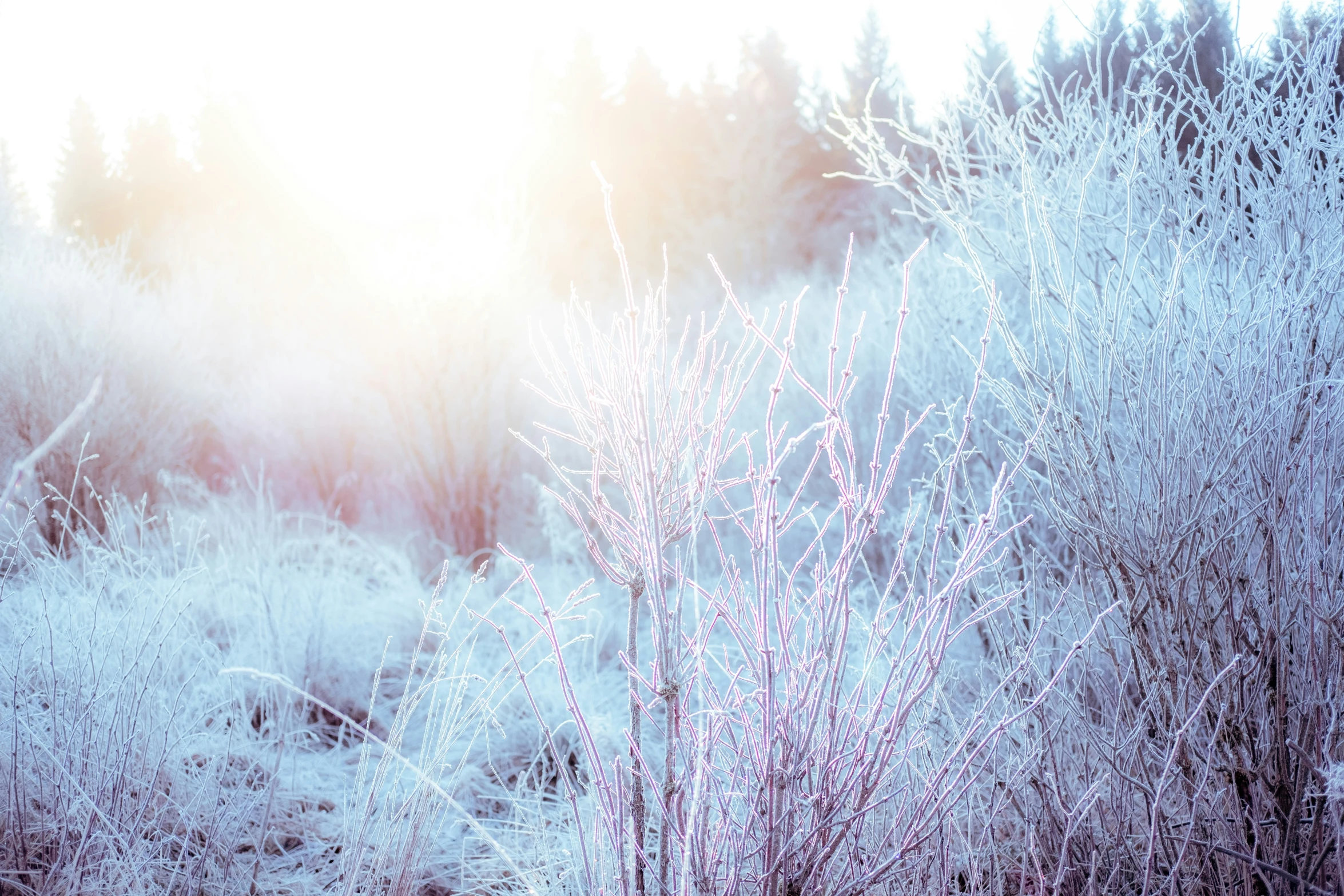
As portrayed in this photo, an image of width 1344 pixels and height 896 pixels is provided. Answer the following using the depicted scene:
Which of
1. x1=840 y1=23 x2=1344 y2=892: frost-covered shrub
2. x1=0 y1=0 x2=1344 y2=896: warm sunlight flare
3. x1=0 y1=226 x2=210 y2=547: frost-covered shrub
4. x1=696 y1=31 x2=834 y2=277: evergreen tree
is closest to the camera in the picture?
x1=0 y1=0 x2=1344 y2=896: warm sunlight flare

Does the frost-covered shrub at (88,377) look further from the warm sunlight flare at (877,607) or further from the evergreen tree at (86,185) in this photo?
the evergreen tree at (86,185)

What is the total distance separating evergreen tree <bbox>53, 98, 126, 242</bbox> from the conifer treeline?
0.13ft

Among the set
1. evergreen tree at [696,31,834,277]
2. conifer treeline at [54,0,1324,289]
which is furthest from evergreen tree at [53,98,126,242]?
evergreen tree at [696,31,834,277]

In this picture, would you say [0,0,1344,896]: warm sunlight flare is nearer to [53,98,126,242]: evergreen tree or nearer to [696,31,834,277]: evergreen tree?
[696,31,834,277]: evergreen tree

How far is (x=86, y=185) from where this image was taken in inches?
848

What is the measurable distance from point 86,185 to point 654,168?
584 inches

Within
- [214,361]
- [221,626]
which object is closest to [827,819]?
[221,626]

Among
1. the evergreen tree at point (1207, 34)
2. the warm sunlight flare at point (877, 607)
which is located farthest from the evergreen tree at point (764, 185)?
the evergreen tree at point (1207, 34)

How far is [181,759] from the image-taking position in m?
2.69

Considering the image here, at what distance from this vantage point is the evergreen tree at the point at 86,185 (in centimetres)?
2106

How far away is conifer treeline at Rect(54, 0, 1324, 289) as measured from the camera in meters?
20.5

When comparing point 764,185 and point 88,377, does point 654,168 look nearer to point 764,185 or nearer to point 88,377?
point 764,185

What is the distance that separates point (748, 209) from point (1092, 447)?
19.4 meters

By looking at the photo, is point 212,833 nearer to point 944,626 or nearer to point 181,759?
point 181,759
